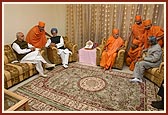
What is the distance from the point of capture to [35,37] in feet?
13.5

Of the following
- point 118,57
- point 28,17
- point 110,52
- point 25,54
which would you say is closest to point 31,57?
point 25,54

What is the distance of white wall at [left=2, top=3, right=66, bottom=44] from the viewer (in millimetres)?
3979

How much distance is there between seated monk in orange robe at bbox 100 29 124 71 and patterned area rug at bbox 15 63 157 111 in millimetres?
260

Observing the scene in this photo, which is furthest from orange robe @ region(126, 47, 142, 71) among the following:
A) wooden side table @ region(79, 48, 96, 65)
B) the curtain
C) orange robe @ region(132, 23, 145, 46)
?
wooden side table @ region(79, 48, 96, 65)

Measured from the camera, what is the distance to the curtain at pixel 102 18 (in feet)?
13.6

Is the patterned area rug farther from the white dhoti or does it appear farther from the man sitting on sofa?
the white dhoti

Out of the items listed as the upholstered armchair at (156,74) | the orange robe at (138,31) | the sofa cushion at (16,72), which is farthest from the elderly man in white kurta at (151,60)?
the sofa cushion at (16,72)

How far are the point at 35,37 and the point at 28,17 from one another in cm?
69

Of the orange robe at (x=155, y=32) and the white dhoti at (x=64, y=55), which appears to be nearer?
the orange robe at (x=155, y=32)

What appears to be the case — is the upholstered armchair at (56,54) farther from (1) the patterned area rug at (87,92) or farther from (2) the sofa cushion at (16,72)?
(2) the sofa cushion at (16,72)

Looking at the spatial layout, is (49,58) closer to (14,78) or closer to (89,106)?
(14,78)

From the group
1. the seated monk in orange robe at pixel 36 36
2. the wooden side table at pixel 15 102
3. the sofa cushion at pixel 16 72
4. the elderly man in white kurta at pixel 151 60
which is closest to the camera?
the wooden side table at pixel 15 102

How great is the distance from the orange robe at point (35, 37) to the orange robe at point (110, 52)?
1576 mm

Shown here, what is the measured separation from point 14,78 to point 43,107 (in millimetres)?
962
